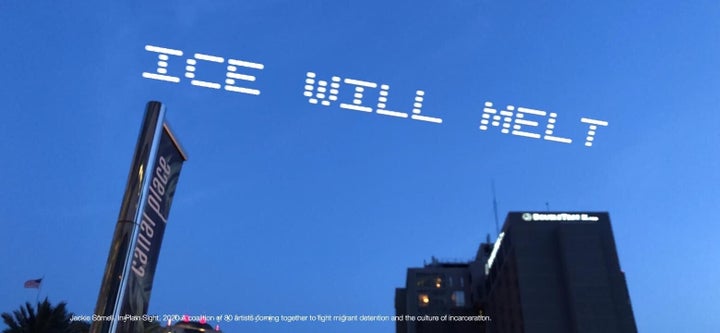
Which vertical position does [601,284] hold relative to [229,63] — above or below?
above

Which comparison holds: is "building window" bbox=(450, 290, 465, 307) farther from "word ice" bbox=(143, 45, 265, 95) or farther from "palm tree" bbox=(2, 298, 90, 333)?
"word ice" bbox=(143, 45, 265, 95)

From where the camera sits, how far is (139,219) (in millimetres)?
13367

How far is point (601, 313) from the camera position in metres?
97.0

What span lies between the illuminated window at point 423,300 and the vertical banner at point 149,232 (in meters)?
147

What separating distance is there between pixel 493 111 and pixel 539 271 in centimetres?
9011

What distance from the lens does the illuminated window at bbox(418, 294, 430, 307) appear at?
157 m

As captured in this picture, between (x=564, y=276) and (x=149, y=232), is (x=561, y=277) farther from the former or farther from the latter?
(x=149, y=232)

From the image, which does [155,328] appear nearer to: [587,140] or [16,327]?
[16,327]

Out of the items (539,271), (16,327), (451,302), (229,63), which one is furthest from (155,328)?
(451,302)

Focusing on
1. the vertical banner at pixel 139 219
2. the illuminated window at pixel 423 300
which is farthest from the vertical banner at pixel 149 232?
the illuminated window at pixel 423 300

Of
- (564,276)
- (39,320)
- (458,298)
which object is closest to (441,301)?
(458,298)

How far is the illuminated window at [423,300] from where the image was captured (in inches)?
6186

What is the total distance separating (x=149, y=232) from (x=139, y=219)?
101cm

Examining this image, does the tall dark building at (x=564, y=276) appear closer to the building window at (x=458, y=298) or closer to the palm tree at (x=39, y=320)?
the building window at (x=458, y=298)
